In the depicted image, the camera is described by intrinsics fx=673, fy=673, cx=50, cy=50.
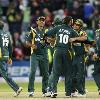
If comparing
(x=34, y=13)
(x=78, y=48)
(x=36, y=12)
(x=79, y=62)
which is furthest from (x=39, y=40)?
(x=34, y=13)

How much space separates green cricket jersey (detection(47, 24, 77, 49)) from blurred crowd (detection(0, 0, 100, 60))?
36.9 ft

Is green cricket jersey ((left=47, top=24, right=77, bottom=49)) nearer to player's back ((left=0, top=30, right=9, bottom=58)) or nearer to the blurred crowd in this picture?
player's back ((left=0, top=30, right=9, bottom=58))

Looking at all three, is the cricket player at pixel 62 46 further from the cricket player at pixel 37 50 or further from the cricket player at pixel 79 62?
the cricket player at pixel 79 62

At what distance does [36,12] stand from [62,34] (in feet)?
42.2

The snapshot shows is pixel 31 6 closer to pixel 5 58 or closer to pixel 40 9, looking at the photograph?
pixel 40 9

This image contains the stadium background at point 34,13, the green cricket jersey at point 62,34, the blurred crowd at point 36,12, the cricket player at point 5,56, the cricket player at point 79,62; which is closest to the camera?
the green cricket jersey at point 62,34

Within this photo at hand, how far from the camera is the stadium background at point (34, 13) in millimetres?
31358

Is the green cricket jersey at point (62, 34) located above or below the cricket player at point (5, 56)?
above

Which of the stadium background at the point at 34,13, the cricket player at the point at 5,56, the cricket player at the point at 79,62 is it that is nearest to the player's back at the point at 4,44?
the cricket player at the point at 5,56

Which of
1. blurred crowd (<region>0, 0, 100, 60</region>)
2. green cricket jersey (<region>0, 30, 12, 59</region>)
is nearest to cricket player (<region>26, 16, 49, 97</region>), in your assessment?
green cricket jersey (<region>0, 30, 12, 59</region>)

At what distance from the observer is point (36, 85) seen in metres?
27.0

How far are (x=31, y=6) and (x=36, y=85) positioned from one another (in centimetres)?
717

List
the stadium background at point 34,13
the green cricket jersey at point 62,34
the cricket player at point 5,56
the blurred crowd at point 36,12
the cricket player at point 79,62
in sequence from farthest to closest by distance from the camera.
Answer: the blurred crowd at point 36,12, the stadium background at point 34,13, the cricket player at point 79,62, the cricket player at point 5,56, the green cricket jersey at point 62,34

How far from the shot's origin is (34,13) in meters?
32.9
